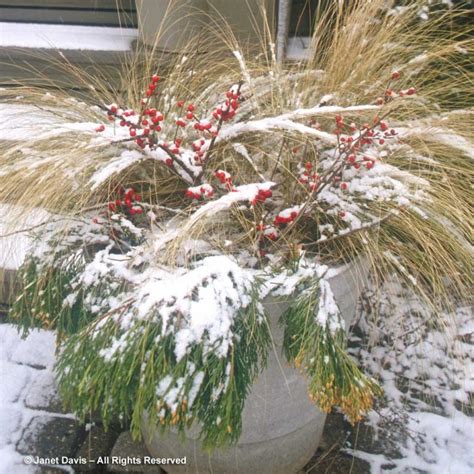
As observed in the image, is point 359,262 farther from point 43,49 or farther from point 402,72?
point 43,49

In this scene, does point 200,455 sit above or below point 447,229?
below

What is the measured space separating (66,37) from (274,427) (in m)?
2.23

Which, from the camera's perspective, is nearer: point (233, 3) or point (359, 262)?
point (359, 262)

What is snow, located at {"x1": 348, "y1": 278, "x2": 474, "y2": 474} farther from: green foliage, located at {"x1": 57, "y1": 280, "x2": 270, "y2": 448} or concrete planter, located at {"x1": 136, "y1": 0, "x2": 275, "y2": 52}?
concrete planter, located at {"x1": 136, "y1": 0, "x2": 275, "y2": 52}

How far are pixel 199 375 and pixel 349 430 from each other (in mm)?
878

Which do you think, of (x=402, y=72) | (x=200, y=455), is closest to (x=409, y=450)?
(x=200, y=455)

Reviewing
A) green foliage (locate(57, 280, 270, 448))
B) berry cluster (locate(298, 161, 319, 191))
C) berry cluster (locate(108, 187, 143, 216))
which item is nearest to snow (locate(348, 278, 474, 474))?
berry cluster (locate(298, 161, 319, 191))

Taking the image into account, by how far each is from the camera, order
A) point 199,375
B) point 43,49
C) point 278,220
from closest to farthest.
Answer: point 199,375 < point 278,220 < point 43,49

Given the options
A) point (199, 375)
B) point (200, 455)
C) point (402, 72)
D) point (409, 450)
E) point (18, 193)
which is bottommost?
point (409, 450)

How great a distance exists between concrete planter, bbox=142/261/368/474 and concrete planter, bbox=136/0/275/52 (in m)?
1.46

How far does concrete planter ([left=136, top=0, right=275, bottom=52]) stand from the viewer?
95.7 inches

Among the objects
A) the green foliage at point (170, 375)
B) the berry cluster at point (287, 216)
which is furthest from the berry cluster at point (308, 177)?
the green foliage at point (170, 375)

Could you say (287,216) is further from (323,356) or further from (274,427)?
(274,427)

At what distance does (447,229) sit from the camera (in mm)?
1404
